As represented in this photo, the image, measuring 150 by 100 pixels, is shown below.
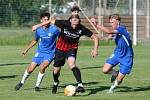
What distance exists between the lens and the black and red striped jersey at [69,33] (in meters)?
13.1

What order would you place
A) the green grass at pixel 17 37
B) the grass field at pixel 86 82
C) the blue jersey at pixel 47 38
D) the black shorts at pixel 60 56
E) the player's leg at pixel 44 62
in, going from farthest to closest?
1. the green grass at pixel 17 37
2. the blue jersey at pixel 47 38
3. the player's leg at pixel 44 62
4. the black shorts at pixel 60 56
5. the grass field at pixel 86 82

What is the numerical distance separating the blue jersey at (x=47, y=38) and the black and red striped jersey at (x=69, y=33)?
862mm

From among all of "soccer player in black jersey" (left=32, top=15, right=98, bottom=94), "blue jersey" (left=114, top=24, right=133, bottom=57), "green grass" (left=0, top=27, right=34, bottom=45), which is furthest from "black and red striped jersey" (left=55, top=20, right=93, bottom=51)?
"green grass" (left=0, top=27, right=34, bottom=45)

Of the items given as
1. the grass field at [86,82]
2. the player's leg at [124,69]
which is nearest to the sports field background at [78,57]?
the grass field at [86,82]

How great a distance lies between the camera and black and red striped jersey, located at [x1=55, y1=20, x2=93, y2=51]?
13.1 meters

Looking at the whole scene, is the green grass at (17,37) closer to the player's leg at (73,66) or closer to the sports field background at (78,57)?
the sports field background at (78,57)

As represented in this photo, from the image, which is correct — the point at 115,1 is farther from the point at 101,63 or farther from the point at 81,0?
the point at 101,63

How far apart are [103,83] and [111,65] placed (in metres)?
1.95

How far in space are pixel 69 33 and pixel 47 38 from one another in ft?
3.88

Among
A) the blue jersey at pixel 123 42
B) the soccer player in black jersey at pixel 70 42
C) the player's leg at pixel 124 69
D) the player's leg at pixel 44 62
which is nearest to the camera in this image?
the soccer player in black jersey at pixel 70 42

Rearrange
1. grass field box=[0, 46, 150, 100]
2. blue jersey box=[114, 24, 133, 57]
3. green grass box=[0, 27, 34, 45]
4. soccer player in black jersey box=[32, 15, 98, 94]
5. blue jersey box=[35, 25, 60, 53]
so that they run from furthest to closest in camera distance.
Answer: green grass box=[0, 27, 34, 45] → blue jersey box=[35, 25, 60, 53] → blue jersey box=[114, 24, 133, 57] → soccer player in black jersey box=[32, 15, 98, 94] → grass field box=[0, 46, 150, 100]

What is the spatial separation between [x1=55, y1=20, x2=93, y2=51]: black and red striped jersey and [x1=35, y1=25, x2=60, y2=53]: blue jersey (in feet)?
2.83

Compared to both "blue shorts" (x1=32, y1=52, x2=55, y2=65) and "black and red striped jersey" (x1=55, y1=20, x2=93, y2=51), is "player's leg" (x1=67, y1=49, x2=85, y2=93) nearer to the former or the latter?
"black and red striped jersey" (x1=55, y1=20, x2=93, y2=51)

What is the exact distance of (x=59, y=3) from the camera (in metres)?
41.4
